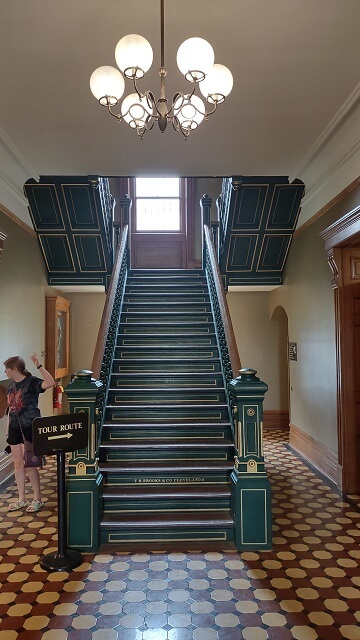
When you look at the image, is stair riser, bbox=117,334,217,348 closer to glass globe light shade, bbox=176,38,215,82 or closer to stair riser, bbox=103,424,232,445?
stair riser, bbox=103,424,232,445

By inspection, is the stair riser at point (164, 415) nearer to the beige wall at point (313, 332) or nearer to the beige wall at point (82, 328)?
the beige wall at point (313, 332)

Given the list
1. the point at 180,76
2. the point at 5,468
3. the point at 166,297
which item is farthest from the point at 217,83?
the point at 5,468

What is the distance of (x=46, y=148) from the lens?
4961mm

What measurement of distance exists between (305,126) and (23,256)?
3893 mm

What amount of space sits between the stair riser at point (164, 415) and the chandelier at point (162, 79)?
2693 millimetres

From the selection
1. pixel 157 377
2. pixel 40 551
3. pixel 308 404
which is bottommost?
pixel 40 551

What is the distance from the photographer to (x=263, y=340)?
897cm

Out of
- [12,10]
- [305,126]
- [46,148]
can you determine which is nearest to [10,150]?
[46,148]

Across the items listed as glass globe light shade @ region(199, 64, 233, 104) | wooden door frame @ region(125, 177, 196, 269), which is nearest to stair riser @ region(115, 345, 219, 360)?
glass globe light shade @ region(199, 64, 233, 104)

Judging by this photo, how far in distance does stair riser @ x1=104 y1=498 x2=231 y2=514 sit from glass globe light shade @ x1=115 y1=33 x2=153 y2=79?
3.29 m

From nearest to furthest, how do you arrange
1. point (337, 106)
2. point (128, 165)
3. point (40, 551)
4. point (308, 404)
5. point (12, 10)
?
point (12, 10) → point (40, 551) → point (337, 106) → point (128, 165) → point (308, 404)

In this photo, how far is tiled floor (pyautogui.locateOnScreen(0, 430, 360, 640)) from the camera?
103 inches

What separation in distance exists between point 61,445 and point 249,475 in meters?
1.53

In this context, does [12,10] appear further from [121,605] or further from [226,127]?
[121,605]
